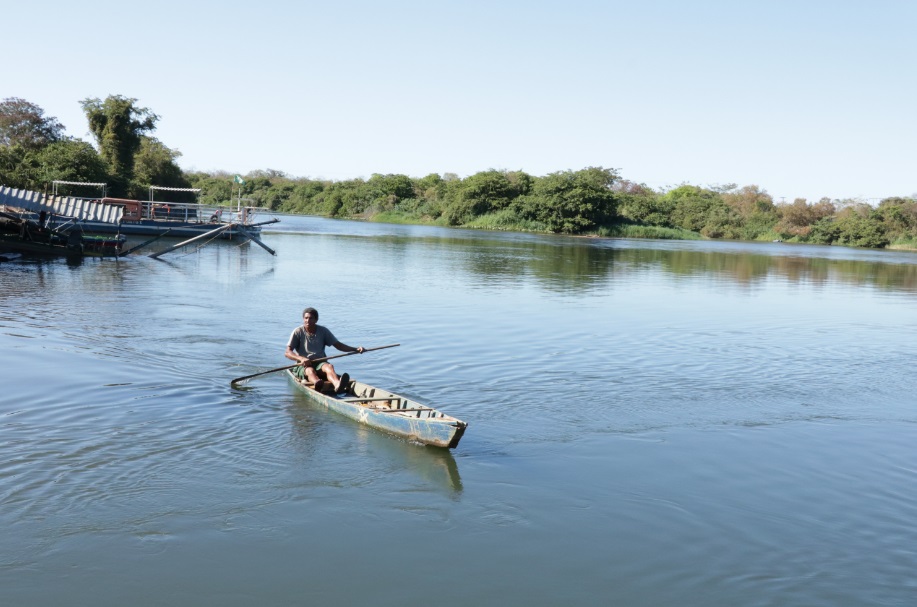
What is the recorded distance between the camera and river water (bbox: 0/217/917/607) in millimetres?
6285

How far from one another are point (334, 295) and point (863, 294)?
68.0ft

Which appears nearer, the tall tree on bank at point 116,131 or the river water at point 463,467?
the river water at point 463,467

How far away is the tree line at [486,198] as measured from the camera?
55.6 m

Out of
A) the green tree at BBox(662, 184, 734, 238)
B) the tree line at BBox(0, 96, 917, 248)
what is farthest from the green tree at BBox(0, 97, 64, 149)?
the green tree at BBox(662, 184, 734, 238)

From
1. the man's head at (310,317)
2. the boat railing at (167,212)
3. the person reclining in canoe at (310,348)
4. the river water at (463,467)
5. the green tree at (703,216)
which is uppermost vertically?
the green tree at (703,216)

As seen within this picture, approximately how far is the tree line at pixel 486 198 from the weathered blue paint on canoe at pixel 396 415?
44614 mm

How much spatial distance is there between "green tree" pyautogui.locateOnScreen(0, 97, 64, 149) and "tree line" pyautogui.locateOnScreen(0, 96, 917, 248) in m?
0.07

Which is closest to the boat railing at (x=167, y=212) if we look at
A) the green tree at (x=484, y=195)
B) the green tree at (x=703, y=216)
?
the green tree at (x=484, y=195)

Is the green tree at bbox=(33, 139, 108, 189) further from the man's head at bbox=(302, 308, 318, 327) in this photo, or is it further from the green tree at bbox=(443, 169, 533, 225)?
the man's head at bbox=(302, 308, 318, 327)

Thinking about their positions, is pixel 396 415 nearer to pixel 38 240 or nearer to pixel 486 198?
pixel 38 240

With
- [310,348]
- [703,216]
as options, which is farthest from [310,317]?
[703,216]

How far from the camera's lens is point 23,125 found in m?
56.2

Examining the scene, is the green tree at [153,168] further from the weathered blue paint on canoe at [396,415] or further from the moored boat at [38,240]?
the weathered blue paint on canoe at [396,415]

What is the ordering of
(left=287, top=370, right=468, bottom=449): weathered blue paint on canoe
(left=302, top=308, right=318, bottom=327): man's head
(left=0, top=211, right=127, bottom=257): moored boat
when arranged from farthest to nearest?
(left=0, top=211, right=127, bottom=257): moored boat
(left=302, top=308, right=318, bottom=327): man's head
(left=287, top=370, right=468, bottom=449): weathered blue paint on canoe
